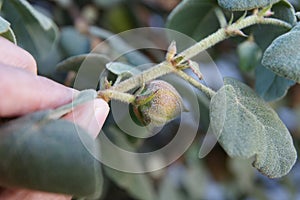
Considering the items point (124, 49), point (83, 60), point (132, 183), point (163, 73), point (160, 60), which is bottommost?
point (132, 183)

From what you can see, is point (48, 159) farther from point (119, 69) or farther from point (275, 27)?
point (275, 27)

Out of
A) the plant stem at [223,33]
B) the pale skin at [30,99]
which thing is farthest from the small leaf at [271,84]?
the pale skin at [30,99]

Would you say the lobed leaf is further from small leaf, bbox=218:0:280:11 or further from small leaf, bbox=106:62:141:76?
small leaf, bbox=106:62:141:76

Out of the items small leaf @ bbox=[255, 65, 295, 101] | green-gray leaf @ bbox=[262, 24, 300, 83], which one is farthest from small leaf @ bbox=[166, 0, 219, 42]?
green-gray leaf @ bbox=[262, 24, 300, 83]

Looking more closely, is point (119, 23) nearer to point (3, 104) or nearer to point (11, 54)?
point (11, 54)

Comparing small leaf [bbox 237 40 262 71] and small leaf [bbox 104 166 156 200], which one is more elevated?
small leaf [bbox 237 40 262 71]

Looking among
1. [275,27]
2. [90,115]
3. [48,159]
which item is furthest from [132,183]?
[48,159]
